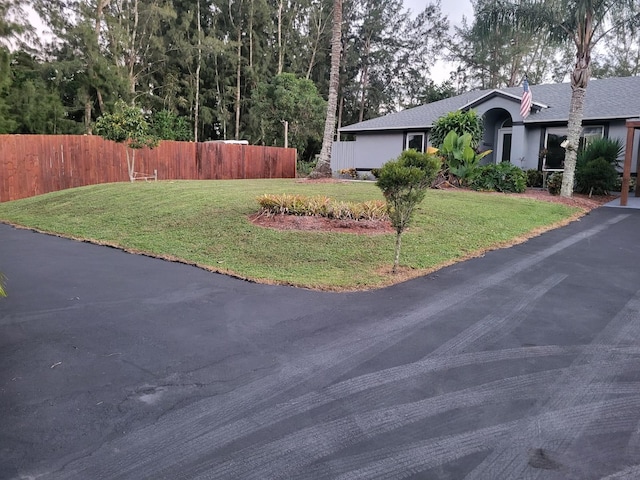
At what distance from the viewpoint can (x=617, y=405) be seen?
10.2ft

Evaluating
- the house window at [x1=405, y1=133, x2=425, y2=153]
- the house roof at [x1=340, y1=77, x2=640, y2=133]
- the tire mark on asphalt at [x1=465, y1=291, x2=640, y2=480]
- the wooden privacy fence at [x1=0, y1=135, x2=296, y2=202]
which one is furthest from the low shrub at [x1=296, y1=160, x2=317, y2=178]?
the tire mark on asphalt at [x1=465, y1=291, x2=640, y2=480]

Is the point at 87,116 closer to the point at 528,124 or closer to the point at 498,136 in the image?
the point at 498,136

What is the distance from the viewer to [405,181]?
20.5 feet

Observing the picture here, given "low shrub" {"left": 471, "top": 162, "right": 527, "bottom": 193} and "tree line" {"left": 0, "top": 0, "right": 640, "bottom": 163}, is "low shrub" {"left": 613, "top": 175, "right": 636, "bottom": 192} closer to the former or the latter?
"low shrub" {"left": 471, "top": 162, "right": 527, "bottom": 193}

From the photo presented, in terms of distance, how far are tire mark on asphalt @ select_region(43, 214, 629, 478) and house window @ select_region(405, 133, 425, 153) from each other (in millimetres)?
18048

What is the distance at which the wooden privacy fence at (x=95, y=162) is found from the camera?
16.2 metres

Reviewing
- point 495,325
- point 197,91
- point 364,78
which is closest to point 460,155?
point 495,325

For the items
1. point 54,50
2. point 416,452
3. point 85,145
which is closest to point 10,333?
point 416,452

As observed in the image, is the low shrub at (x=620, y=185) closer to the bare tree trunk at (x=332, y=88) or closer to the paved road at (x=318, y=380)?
the bare tree trunk at (x=332, y=88)

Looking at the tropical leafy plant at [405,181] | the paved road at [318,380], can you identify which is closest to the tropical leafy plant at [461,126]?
the tropical leafy plant at [405,181]

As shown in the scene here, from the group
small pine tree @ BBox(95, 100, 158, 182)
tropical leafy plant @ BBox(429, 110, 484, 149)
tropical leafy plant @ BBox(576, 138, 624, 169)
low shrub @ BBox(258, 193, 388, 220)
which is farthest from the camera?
tropical leafy plant @ BBox(429, 110, 484, 149)

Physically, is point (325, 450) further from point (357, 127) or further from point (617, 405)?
point (357, 127)

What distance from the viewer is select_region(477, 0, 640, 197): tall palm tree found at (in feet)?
42.4

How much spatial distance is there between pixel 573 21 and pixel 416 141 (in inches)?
378
